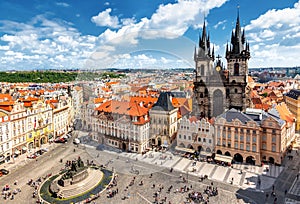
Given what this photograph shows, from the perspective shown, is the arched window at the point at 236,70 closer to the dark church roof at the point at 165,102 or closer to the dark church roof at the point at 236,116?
the dark church roof at the point at 236,116

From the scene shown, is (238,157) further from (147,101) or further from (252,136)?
(147,101)

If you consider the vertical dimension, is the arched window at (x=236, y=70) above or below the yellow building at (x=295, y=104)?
above

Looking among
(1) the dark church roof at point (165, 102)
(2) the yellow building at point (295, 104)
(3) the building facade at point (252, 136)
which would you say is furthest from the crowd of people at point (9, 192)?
(2) the yellow building at point (295, 104)

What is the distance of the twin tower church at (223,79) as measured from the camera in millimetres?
46875

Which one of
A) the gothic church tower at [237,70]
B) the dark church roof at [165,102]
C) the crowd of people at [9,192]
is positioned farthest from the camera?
the gothic church tower at [237,70]

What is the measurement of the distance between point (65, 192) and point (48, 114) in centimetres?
2510

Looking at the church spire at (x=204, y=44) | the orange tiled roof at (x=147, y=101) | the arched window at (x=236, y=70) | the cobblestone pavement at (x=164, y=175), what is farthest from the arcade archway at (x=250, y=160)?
the church spire at (x=204, y=44)

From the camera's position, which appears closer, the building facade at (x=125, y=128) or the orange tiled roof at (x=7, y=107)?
the building facade at (x=125, y=128)

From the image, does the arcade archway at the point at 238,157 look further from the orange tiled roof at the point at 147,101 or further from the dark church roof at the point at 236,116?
the orange tiled roof at the point at 147,101

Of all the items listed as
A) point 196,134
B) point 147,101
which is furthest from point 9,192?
point 196,134

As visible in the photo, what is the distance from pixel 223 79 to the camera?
48.7 m

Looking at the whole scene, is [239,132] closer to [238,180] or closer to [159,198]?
[238,180]

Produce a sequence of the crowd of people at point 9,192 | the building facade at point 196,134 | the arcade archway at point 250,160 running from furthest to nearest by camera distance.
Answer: the building facade at point 196,134 < the arcade archway at point 250,160 < the crowd of people at point 9,192

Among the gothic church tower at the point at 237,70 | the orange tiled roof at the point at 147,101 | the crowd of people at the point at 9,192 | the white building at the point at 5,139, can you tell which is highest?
the gothic church tower at the point at 237,70
